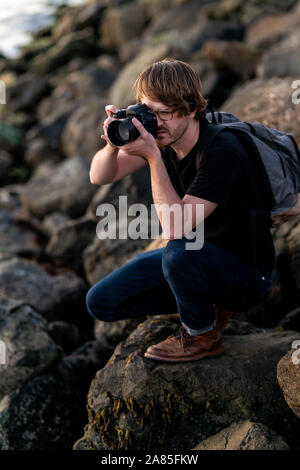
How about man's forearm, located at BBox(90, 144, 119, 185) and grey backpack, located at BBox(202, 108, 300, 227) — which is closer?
grey backpack, located at BBox(202, 108, 300, 227)

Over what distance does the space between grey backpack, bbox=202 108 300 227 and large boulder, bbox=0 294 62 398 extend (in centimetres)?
217

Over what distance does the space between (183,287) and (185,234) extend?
1.09ft

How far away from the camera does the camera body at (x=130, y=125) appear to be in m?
2.93

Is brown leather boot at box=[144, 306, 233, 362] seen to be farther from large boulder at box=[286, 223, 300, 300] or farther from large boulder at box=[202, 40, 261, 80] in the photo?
large boulder at box=[202, 40, 261, 80]

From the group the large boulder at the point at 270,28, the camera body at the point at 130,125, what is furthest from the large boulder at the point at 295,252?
the large boulder at the point at 270,28

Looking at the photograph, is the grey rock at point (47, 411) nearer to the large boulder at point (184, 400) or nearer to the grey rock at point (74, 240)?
the large boulder at point (184, 400)

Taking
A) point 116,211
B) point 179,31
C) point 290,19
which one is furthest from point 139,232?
point 179,31

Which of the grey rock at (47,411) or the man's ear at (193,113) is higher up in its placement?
the man's ear at (193,113)

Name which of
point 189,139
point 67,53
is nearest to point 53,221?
point 189,139

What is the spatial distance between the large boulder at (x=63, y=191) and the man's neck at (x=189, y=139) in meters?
5.54

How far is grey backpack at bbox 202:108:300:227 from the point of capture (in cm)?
314

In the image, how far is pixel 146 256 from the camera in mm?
3693

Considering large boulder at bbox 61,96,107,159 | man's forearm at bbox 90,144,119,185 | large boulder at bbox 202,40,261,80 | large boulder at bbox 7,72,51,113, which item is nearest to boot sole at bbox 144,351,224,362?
man's forearm at bbox 90,144,119,185

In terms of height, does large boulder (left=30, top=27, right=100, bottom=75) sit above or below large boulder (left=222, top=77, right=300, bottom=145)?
above
